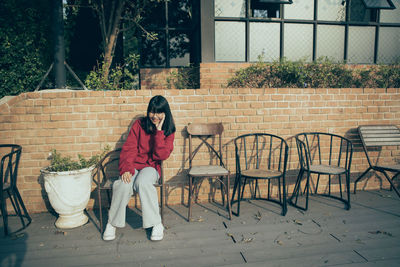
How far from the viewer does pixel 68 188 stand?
9.52 feet

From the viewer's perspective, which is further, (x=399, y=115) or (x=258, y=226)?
(x=399, y=115)

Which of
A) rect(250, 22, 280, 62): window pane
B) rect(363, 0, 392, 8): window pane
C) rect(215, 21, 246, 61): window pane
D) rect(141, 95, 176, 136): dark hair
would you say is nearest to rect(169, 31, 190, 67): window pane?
rect(215, 21, 246, 61): window pane

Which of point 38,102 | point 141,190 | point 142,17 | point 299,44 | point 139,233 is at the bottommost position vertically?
point 139,233

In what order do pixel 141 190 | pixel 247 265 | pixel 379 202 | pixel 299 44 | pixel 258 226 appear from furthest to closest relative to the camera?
pixel 299 44
pixel 379 202
pixel 258 226
pixel 141 190
pixel 247 265

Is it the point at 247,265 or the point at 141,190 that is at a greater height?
the point at 141,190

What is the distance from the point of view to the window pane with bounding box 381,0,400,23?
18.6ft

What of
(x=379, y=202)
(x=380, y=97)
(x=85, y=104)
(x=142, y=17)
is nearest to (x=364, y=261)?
(x=379, y=202)

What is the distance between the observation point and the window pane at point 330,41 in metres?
5.45

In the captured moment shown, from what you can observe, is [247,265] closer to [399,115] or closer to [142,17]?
[399,115]

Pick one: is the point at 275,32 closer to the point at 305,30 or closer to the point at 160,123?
the point at 305,30

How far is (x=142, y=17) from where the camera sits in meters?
5.62

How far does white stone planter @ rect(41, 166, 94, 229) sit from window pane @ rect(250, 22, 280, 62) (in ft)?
12.5

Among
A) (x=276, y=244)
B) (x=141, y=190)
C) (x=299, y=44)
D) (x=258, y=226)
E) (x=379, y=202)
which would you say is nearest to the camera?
(x=276, y=244)

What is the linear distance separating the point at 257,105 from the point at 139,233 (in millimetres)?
2272
